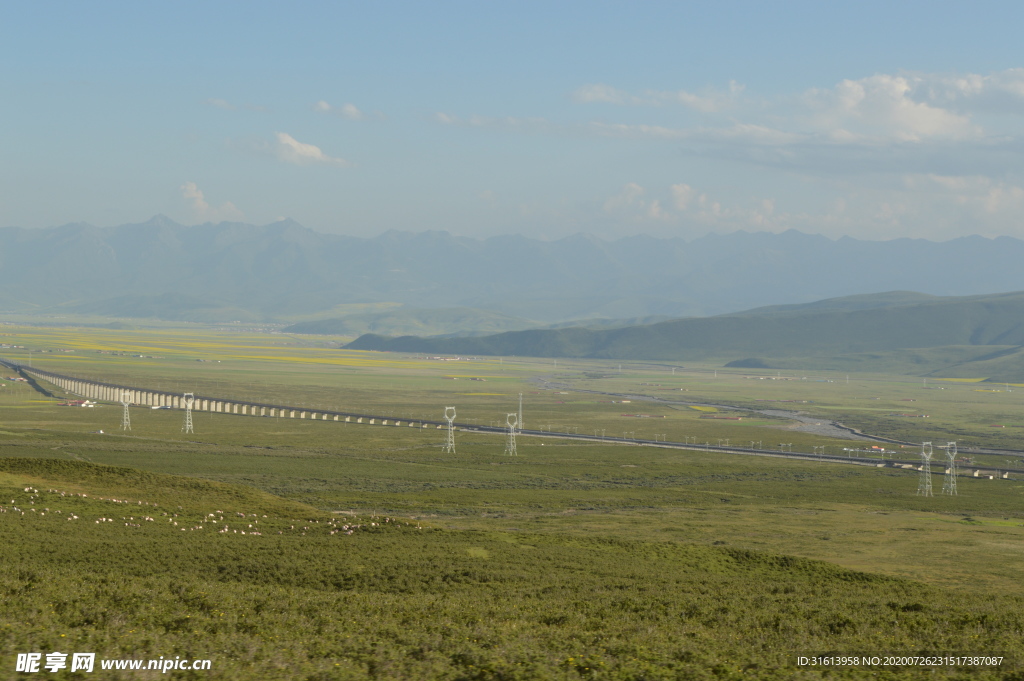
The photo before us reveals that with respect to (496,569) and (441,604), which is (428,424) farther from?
(441,604)

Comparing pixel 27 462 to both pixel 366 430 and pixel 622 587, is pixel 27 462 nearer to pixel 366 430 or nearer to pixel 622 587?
pixel 622 587

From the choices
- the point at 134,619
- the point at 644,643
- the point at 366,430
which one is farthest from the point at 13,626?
the point at 366,430

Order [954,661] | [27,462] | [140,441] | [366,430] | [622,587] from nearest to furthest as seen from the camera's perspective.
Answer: [954,661], [622,587], [27,462], [140,441], [366,430]

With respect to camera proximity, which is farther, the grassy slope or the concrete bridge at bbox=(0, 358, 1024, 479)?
the concrete bridge at bbox=(0, 358, 1024, 479)

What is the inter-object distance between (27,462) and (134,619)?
4552 cm

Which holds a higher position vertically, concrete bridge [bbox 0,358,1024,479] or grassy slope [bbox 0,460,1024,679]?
grassy slope [bbox 0,460,1024,679]

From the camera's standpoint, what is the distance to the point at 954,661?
32.8m

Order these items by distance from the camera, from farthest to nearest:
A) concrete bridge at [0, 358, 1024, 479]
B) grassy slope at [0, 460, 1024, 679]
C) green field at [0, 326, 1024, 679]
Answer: concrete bridge at [0, 358, 1024, 479], green field at [0, 326, 1024, 679], grassy slope at [0, 460, 1024, 679]

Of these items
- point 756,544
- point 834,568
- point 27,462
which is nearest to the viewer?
point 834,568

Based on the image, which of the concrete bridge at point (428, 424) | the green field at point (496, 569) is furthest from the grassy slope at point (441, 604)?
the concrete bridge at point (428, 424)

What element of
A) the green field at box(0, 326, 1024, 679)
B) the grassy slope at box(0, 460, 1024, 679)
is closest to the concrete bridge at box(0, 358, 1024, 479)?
the green field at box(0, 326, 1024, 679)

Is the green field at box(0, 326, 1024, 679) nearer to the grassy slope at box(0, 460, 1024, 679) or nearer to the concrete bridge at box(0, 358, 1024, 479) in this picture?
the grassy slope at box(0, 460, 1024, 679)

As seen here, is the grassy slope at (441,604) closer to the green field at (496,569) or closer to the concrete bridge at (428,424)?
the green field at (496,569)

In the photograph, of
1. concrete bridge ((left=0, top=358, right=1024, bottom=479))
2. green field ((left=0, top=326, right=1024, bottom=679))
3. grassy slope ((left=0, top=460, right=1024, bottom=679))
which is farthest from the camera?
concrete bridge ((left=0, top=358, right=1024, bottom=479))
